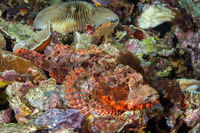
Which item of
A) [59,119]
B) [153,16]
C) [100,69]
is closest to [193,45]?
[153,16]

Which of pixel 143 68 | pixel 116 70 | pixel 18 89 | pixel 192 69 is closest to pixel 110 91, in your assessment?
pixel 116 70

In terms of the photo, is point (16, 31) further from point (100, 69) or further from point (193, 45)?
point (193, 45)

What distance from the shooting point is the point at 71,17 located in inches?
153

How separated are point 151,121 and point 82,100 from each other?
1.11 metres

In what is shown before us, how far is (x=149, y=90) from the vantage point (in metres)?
2.14

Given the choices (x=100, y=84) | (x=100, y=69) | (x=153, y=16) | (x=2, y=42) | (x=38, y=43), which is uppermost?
(x=153, y=16)

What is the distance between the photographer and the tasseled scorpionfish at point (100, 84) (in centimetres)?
221

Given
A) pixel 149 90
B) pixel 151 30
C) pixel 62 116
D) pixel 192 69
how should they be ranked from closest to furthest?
pixel 62 116
pixel 149 90
pixel 192 69
pixel 151 30

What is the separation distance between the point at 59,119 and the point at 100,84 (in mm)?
927

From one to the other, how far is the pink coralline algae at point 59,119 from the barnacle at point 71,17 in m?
2.46

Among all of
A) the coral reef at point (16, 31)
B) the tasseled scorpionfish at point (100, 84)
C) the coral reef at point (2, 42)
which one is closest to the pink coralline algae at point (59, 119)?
the tasseled scorpionfish at point (100, 84)

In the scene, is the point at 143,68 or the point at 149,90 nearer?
the point at 149,90

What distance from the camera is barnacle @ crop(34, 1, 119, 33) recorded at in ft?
12.6

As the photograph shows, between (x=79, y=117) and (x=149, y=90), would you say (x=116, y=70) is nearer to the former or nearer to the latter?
(x=149, y=90)
